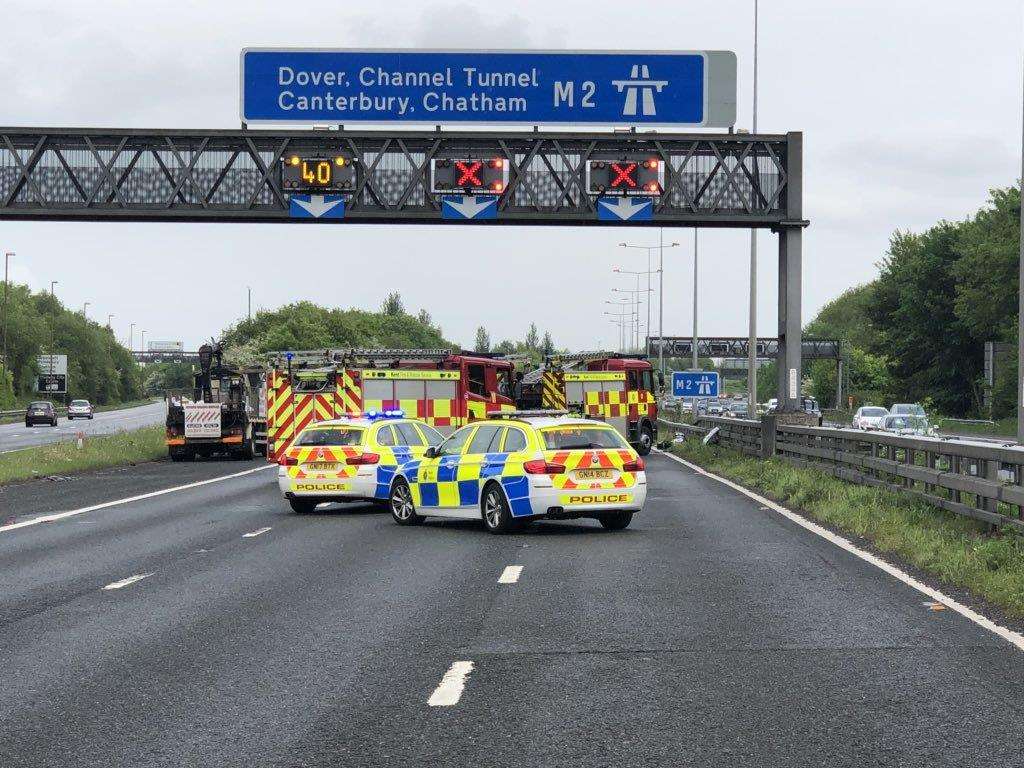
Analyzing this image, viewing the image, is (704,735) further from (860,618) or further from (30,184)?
(30,184)

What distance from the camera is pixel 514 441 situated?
1981 cm

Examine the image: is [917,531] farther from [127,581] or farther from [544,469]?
[127,581]

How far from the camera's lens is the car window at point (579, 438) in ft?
64.2

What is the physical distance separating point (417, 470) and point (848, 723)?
14055 mm

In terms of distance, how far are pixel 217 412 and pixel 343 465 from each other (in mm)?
21301

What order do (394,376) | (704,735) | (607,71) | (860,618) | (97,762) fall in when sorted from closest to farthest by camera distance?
(97,762) < (704,735) < (860,618) < (607,71) < (394,376)

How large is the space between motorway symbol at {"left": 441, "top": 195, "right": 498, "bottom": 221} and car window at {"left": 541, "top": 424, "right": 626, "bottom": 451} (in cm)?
1464

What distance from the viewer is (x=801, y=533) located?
19.3 meters

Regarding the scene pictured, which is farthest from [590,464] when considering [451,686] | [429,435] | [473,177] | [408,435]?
[473,177]

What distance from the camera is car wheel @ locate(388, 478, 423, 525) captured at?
21562mm

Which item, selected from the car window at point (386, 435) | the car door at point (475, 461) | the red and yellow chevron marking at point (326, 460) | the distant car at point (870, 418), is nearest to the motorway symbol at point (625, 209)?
the car window at point (386, 435)

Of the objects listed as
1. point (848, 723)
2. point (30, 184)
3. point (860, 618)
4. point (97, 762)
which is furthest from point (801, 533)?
point (30, 184)

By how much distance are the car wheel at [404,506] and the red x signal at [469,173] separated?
1329 cm

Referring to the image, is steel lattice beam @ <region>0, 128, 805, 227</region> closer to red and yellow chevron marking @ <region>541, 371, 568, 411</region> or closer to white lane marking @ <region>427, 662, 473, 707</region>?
red and yellow chevron marking @ <region>541, 371, 568, 411</region>
